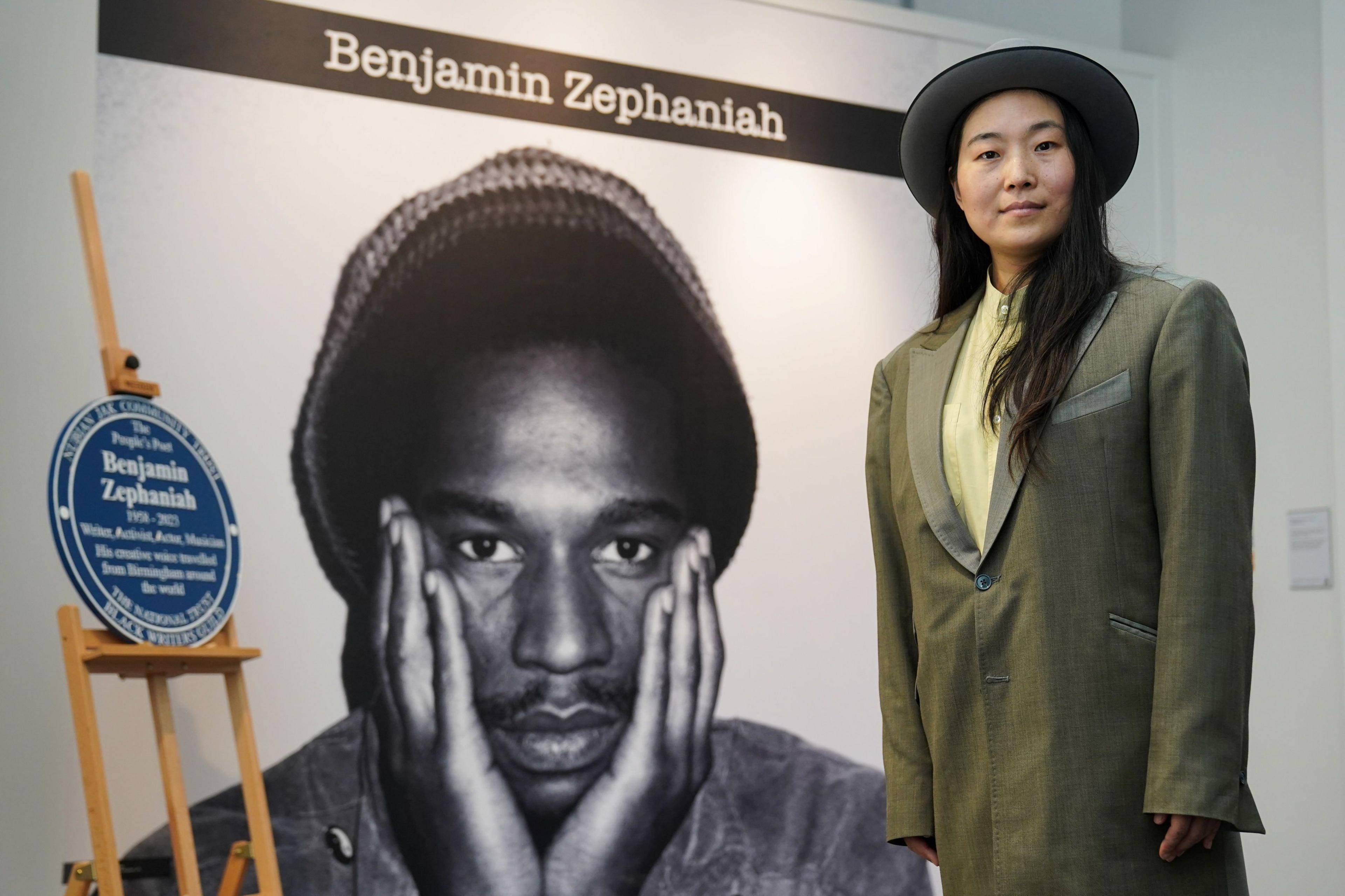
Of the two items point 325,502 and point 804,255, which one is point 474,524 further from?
point 804,255

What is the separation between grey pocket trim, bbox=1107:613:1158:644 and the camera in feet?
5.22

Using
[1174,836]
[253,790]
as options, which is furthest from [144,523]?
[1174,836]

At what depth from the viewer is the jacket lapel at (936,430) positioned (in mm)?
1696

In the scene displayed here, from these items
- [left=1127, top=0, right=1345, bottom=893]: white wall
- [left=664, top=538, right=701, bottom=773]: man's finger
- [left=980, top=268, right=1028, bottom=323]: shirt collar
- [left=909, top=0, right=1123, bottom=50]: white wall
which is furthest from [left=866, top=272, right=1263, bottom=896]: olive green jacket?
[left=909, top=0, right=1123, bottom=50]: white wall

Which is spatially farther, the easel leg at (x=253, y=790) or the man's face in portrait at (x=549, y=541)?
the man's face in portrait at (x=549, y=541)

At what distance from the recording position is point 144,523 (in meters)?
2.71

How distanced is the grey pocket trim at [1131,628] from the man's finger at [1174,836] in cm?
20

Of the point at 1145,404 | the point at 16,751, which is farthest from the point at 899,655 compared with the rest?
the point at 16,751

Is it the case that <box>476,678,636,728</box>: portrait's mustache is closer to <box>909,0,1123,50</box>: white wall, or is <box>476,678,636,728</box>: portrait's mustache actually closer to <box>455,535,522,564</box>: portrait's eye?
<box>455,535,522,564</box>: portrait's eye

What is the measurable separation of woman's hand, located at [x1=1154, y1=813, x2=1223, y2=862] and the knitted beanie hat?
2196 mm

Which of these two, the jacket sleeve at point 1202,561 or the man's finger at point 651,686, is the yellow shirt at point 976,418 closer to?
the jacket sleeve at point 1202,561

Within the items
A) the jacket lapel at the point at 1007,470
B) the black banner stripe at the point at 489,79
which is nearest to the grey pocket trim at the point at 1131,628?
the jacket lapel at the point at 1007,470

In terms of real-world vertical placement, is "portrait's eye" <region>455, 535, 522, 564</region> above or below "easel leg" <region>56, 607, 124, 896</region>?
above

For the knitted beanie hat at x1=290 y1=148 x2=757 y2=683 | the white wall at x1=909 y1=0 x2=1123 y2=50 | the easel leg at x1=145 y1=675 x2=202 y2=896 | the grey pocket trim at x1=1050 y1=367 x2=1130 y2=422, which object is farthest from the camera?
the white wall at x1=909 y1=0 x2=1123 y2=50
